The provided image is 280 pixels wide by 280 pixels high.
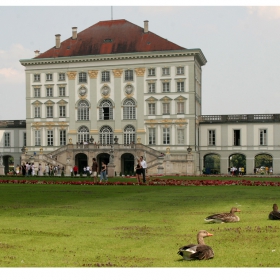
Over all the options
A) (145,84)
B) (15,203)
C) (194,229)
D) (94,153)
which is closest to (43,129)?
(94,153)

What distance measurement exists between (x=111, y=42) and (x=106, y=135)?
38.9 ft

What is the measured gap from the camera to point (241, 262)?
916 centimetres

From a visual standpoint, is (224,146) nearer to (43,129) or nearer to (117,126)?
(117,126)

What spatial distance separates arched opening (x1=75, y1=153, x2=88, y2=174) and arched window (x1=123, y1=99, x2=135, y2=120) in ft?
23.1

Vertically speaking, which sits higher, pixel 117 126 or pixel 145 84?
pixel 145 84

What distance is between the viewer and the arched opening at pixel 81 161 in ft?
246

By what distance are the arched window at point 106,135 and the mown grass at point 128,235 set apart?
57.2 metres

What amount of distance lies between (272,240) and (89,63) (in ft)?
221

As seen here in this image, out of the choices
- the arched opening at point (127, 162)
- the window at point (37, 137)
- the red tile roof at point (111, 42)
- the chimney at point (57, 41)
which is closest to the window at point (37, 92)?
the red tile roof at point (111, 42)

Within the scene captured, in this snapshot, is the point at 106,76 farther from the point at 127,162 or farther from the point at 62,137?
the point at 127,162

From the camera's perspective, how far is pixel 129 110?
76000mm

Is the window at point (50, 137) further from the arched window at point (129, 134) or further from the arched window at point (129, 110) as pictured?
the arched window at point (129, 110)

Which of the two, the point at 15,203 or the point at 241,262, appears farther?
the point at 15,203

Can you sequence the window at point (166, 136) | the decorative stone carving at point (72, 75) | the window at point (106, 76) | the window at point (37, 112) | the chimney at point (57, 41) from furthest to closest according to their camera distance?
the chimney at point (57, 41)
the window at point (37, 112)
the decorative stone carving at point (72, 75)
the window at point (106, 76)
the window at point (166, 136)
